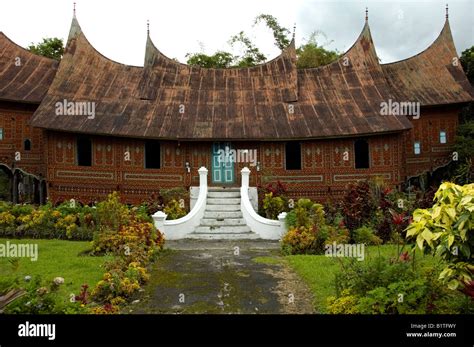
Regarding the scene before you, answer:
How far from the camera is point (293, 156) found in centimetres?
2128

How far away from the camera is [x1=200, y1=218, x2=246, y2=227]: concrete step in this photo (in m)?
15.8

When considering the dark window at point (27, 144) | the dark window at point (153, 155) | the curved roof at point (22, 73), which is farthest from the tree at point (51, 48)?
the dark window at point (153, 155)

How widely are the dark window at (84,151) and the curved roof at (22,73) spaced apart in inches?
109

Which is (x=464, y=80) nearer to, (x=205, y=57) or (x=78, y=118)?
(x=78, y=118)

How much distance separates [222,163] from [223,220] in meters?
4.61

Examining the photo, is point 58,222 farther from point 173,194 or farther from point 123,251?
point 173,194

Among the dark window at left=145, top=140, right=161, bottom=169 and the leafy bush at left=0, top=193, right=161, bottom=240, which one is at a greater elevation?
the dark window at left=145, top=140, right=161, bottom=169

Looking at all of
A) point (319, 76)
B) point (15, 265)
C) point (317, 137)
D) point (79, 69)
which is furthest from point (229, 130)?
point (15, 265)

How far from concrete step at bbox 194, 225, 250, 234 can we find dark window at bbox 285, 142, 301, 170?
6.17 metres

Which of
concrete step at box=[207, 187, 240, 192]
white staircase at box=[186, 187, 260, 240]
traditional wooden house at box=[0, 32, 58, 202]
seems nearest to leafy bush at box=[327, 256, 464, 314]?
white staircase at box=[186, 187, 260, 240]

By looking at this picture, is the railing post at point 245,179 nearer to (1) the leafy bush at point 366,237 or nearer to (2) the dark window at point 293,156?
(2) the dark window at point 293,156

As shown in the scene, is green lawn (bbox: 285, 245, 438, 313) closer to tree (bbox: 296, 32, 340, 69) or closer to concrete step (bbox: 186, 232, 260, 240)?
concrete step (bbox: 186, 232, 260, 240)
